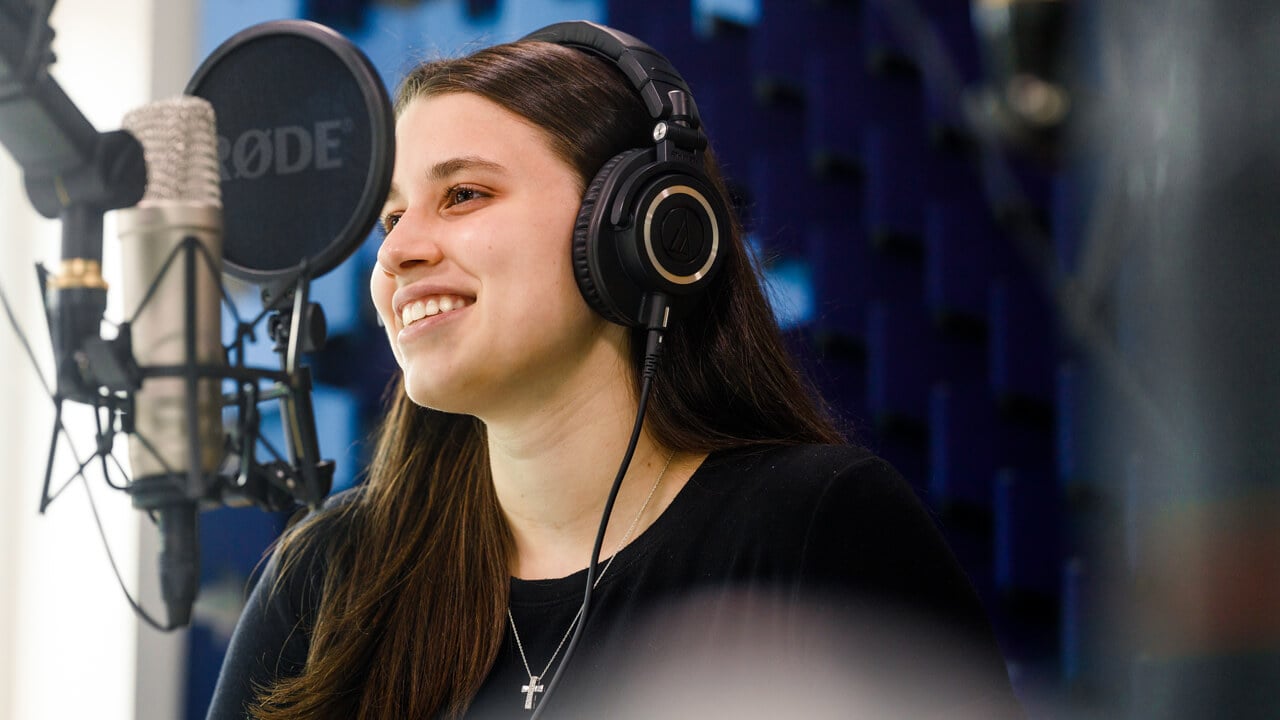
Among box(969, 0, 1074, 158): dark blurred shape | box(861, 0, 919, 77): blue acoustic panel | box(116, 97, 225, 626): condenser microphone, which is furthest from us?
box(861, 0, 919, 77): blue acoustic panel

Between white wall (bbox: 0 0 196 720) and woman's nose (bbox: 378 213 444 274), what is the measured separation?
47 cm

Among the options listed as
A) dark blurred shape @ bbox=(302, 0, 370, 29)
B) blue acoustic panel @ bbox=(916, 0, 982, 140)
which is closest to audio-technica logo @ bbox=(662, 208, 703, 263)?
dark blurred shape @ bbox=(302, 0, 370, 29)

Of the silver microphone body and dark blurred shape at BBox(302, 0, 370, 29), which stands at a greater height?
dark blurred shape at BBox(302, 0, 370, 29)

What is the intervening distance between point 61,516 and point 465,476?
30.7 inches

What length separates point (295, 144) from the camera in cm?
39

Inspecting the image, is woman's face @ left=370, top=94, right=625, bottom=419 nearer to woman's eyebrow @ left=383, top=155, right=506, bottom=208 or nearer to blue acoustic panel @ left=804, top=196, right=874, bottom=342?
woman's eyebrow @ left=383, top=155, right=506, bottom=208

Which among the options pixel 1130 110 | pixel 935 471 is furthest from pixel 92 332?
pixel 935 471

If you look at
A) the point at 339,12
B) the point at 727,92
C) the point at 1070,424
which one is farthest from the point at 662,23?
the point at 1070,424

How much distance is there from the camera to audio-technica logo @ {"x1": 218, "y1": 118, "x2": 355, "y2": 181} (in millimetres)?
383

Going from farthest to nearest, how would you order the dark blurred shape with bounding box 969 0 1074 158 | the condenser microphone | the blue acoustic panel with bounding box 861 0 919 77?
the blue acoustic panel with bounding box 861 0 919 77 < the dark blurred shape with bounding box 969 0 1074 158 < the condenser microphone

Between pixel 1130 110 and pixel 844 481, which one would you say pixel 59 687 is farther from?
pixel 844 481

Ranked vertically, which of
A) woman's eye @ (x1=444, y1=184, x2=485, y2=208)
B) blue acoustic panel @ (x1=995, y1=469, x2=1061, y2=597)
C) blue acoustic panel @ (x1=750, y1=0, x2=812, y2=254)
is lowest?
blue acoustic panel @ (x1=995, y1=469, x2=1061, y2=597)

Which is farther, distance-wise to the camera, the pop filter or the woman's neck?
the woman's neck

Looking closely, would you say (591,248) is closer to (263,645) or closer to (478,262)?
(478,262)
